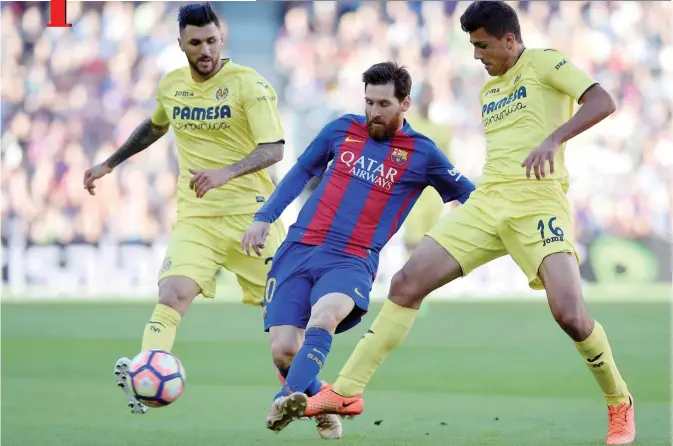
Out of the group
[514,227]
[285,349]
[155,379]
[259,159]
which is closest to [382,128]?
[259,159]

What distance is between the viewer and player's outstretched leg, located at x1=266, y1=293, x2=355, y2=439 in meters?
5.31

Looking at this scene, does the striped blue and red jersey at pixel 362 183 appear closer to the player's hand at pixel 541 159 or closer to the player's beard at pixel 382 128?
the player's beard at pixel 382 128

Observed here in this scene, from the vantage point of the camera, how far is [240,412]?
7.30 meters

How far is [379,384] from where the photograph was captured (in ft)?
28.5

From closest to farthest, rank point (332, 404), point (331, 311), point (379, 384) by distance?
point (332, 404) < point (331, 311) < point (379, 384)

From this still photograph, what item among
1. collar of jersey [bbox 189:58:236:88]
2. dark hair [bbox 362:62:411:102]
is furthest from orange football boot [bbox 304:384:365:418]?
collar of jersey [bbox 189:58:236:88]

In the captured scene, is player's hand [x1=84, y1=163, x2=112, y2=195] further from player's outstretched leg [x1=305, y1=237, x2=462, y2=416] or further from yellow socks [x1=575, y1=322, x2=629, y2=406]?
yellow socks [x1=575, y1=322, x2=629, y2=406]

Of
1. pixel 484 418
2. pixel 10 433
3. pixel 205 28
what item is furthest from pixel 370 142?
pixel 10 433

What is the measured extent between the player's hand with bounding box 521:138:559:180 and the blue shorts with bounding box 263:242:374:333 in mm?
1150

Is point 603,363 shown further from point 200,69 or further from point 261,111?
point 200,69

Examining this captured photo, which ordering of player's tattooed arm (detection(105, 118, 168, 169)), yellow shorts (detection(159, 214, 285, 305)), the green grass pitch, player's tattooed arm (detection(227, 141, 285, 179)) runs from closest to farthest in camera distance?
the green grass pitch
player's tattooed arm (detection(227, 141, 285, 179))
yellow shorts (detection(159, 214, 285, 305))
player's tattooed arm (detection(105, 118, 168, 169))

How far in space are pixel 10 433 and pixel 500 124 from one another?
3204mm

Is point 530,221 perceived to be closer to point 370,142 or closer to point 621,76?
point 370,142

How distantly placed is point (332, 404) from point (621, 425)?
1.48 meters
